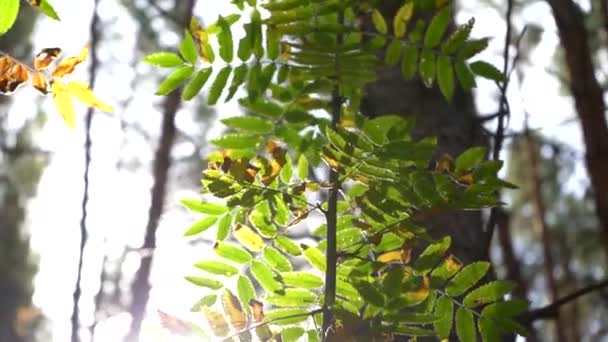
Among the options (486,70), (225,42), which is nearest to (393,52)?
(486,70)

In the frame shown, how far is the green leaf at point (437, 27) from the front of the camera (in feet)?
3.48

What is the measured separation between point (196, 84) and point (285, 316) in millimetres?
334

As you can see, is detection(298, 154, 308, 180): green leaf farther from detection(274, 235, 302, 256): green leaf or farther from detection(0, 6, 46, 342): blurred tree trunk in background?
detection(0, 6, 46, 342): blurred tree trunk in background

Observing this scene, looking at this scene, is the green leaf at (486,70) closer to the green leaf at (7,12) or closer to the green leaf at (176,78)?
the green leaf at (176,78)

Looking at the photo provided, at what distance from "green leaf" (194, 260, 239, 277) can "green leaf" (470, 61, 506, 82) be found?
42 cm

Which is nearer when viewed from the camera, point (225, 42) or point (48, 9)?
point (48, 9)

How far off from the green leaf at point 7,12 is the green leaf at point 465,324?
597 millimetres

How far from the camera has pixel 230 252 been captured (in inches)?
38.8

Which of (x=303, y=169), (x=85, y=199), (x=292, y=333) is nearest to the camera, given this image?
(x=292, y=333)

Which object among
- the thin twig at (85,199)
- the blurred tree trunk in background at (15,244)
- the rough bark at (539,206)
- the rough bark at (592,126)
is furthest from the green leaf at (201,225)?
the blurred tree trunk in background at (15,244)

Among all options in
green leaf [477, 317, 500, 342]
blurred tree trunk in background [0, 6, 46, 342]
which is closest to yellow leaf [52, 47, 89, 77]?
green leaf [477, 317, 500, 342]

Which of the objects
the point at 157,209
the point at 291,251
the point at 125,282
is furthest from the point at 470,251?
the point at 125,282

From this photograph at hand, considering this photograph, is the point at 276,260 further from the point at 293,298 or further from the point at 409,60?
the point at 409,60

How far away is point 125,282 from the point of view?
27.7 ft
